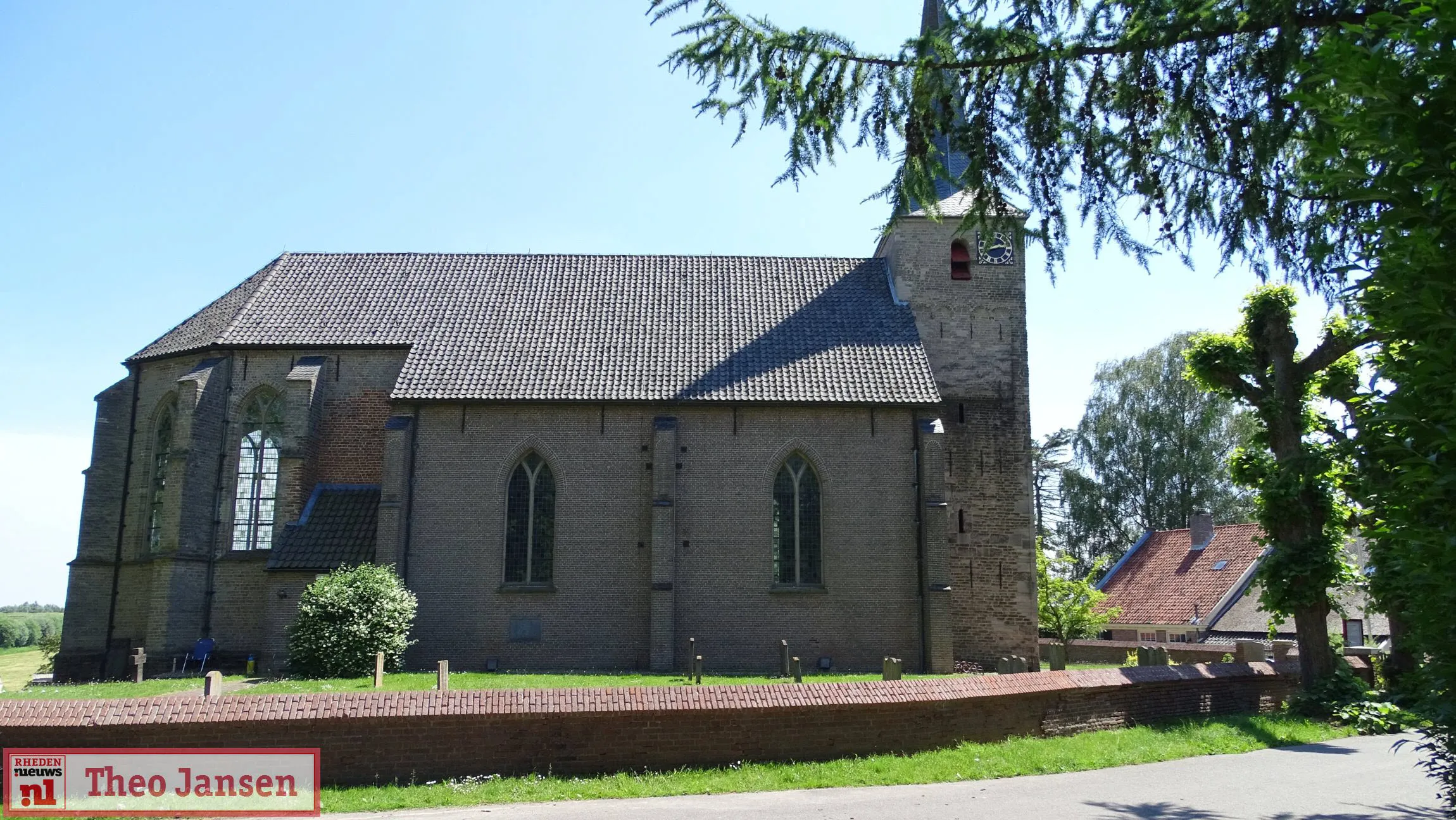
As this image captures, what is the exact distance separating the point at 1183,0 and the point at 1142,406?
1519 inches

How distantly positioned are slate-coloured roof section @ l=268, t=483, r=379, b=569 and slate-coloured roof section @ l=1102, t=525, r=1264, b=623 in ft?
88.6

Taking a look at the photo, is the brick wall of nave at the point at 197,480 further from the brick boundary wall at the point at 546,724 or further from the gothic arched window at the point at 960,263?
the gothic arched window at the point at 960,263

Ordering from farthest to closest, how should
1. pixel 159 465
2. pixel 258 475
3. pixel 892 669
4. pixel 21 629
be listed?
pixel 21 629 → pixel 159 465 → pixel 258 475 → pixel 892 669

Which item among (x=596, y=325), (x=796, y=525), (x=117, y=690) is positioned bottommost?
(x=117, y=690)

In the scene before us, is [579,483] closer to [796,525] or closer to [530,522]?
[530,522]

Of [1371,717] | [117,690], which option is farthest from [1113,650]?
[117,690]

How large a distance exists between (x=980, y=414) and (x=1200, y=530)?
676 inches

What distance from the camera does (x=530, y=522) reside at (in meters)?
22.6

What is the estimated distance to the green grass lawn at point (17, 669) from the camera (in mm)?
23703

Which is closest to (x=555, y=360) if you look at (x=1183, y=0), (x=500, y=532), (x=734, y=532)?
(x=500, y=532)

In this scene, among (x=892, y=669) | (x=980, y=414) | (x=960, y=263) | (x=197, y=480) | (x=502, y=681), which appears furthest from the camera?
(x=960, y=263)

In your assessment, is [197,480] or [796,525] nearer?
[796,525]

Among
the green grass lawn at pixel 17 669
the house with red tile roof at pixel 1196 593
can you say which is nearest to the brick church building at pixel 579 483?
the green grass lawn at pixel 17 669

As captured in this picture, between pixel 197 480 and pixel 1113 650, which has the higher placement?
pixel 197 480
